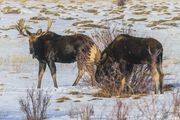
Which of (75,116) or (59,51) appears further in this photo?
(59,51)

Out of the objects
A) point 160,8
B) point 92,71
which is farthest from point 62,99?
point 160,8

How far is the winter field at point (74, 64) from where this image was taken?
8.29m

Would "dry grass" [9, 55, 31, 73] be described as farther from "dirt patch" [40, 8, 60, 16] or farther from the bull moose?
"dirt patch" [40, 8, 60, 16]

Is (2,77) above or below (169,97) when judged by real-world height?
below

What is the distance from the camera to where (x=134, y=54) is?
36.3 ft

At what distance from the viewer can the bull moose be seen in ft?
36.0

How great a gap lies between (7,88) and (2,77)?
268cm

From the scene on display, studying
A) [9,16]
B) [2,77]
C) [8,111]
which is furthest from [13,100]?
[9,16]

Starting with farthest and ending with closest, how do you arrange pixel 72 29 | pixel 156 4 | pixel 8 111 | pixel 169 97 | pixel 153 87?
pixel 156 4 → pixel 72 29 → pixel 153 87 → pixel 169 97 → pixel 8 111

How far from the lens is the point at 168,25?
28.5 metres

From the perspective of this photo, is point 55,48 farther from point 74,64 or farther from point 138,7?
point 138,7

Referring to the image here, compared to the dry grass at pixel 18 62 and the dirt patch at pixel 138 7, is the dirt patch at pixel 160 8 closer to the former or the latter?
the dirt patch at pixel 138 7

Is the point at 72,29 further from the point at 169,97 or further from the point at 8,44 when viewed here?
the point at 169,97

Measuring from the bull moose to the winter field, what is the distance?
21.8 inches
